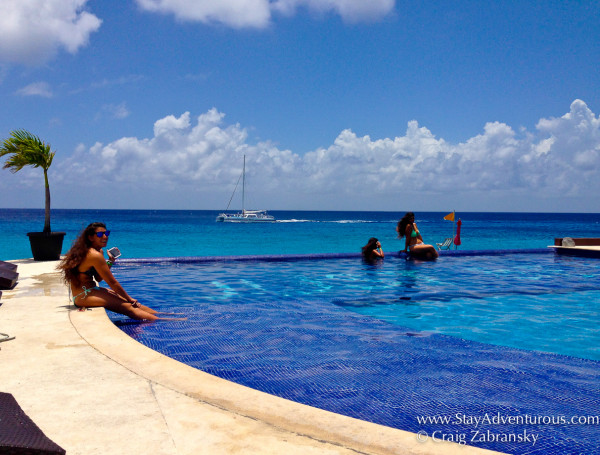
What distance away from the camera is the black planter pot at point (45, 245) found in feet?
40.0

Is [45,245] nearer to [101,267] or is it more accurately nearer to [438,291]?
[101,267]

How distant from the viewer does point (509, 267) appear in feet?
48.9

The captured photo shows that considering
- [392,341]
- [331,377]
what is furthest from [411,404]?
[392,341]

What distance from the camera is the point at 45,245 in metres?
12.3

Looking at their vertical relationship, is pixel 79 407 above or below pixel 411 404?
above

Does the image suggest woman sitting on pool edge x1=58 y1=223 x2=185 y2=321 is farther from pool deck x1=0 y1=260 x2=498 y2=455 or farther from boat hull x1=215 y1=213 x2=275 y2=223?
boat hull x1=215 y1=213 x2=275 y2=223

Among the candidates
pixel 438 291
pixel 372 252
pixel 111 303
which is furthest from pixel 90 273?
pixel 372 252

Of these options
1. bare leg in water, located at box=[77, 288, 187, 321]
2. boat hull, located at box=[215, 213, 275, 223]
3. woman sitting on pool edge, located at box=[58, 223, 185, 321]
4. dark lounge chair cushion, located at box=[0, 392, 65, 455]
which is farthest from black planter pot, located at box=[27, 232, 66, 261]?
boat hull, located at box=[215, 213, 275, 223]

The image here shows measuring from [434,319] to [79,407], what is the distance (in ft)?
20.4

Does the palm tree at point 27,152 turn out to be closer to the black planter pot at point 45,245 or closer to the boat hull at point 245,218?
the black planter pot at point 45,245

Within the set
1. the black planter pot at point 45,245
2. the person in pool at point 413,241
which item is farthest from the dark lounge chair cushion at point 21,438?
the person in pool at point 413,241

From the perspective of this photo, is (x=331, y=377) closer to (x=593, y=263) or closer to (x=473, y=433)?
(x=473, y=433)

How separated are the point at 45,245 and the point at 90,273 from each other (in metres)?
6.82

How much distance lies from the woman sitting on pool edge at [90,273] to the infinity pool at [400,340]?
506 millimetres
